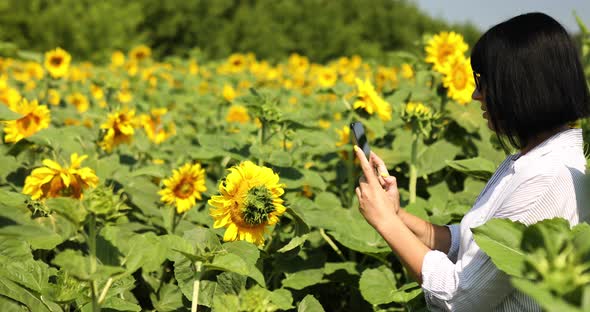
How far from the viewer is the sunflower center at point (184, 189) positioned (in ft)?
7.22

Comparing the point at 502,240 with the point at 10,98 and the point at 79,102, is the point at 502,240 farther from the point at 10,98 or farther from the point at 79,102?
the point at 79,102

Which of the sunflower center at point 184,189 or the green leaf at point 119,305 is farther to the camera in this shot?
the sunflower center at point 184,189

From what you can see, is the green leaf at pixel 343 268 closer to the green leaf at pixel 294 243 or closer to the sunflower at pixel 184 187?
the green leaf at pixel 294 243

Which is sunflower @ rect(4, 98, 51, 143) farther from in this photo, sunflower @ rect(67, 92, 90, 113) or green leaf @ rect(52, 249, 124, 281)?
sunflower @ rect(67, 92, 90, 113)

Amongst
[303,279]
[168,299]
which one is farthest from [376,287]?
[168,299]

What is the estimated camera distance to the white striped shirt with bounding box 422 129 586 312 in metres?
1.32

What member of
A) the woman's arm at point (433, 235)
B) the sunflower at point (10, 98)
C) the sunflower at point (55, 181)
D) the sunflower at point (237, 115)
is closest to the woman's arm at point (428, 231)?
the woman's arm at point (433, 235)

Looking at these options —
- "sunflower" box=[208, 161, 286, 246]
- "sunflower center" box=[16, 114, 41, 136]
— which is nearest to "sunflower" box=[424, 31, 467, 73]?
"sunflower" box=[208, 161, 286, 246]

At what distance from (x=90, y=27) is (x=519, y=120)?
903 cm

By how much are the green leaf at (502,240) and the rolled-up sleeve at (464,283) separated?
0.66ft

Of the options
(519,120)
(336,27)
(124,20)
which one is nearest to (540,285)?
(519,120)

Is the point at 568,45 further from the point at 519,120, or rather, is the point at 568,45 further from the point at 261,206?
the point at 261,206

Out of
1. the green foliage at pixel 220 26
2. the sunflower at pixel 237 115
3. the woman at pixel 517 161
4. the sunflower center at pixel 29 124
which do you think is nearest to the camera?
the woman at pixel 517 161

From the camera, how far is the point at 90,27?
9648 mm
